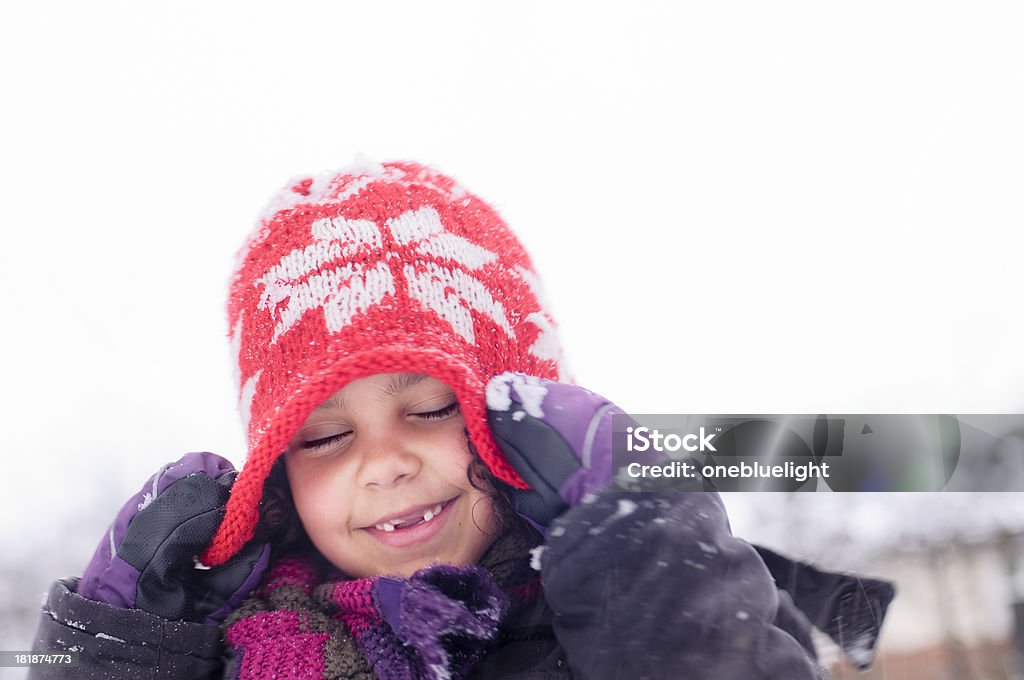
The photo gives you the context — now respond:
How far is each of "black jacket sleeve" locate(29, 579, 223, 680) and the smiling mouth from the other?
13.5 inches

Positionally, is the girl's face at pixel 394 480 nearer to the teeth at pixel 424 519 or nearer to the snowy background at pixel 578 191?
the teeth at pixel 424 519

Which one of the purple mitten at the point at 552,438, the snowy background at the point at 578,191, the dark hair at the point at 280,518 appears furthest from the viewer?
the snowy background at the point at 578,191

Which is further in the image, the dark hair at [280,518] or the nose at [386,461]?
the dark hair at [280,518]

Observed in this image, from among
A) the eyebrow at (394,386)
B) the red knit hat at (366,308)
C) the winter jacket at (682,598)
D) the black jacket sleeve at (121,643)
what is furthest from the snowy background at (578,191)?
the black jacket sleeve at (121,643)

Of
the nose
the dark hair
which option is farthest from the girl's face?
the dark hair

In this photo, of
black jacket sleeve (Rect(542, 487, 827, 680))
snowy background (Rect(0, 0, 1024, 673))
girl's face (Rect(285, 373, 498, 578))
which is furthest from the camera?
snowy background (Rect(0, 0, 1024, 673))

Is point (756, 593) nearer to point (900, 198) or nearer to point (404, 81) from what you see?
point (900, 198)

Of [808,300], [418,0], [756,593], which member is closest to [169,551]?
[756,593]

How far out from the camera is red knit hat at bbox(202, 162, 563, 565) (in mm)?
1080

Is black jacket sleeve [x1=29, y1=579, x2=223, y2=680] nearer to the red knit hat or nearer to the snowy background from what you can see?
the red knit hat

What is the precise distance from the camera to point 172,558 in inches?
46.1

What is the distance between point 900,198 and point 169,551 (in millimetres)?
1660

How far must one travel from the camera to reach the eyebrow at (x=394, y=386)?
1.12 meters

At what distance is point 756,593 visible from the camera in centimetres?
88
